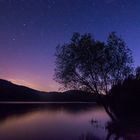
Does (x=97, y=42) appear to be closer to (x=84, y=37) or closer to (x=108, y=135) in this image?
(x=84, y=37)

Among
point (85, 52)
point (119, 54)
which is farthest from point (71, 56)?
point (119, 54)

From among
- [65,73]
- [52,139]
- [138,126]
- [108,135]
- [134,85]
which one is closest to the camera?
[52,139]

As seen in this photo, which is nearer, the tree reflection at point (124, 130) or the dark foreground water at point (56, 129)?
the tree reflection at point (124, 130)

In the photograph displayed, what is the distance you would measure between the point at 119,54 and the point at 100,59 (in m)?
3.43

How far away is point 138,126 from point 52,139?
13511 mm

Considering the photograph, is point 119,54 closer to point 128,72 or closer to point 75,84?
point 128,72

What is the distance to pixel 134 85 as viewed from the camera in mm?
47438

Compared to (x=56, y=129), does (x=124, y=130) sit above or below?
above

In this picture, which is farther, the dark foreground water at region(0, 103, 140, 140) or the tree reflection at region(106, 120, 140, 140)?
the dark foreground water at region(0, 103, 140, 140)

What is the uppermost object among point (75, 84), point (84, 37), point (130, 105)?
point (84, 37)

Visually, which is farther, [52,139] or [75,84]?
[75,84]

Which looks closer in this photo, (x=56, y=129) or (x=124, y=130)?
(x=124, y=130)

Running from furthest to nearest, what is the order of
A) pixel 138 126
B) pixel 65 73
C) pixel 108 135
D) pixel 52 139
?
pixel 65 73, pixel 138 126, pixel 108 135, pixel 52 139

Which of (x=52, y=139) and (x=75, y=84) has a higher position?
(x=75, y=84)
